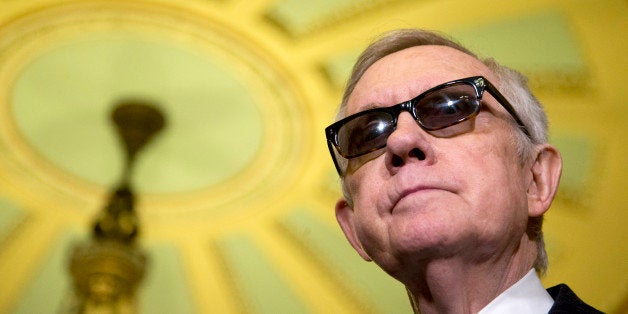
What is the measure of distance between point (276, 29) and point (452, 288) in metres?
3.47

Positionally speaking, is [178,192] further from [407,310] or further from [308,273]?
[407,310]

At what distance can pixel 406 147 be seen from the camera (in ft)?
3.76

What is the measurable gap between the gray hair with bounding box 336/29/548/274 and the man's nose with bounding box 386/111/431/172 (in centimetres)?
22

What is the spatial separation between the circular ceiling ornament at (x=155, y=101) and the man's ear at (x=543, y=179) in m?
3.34

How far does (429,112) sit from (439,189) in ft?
0.51

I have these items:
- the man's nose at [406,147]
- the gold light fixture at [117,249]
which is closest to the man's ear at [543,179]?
the man's nose at [406,147]

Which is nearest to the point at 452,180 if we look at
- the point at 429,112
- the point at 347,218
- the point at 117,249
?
the point at 429,112

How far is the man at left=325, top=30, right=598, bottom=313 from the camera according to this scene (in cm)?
111

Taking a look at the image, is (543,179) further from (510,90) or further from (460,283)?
(460,283)

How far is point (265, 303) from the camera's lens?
611 centimetres

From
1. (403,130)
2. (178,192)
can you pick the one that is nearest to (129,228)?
(178,192)

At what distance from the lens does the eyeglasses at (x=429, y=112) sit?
1211mm

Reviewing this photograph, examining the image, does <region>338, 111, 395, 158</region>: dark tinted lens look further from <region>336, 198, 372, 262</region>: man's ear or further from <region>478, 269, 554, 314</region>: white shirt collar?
<region>478, 269, 554, 314</region>: white shirt collar

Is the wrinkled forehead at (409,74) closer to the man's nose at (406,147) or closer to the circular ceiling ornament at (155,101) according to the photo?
the man's nose at (406,147)
